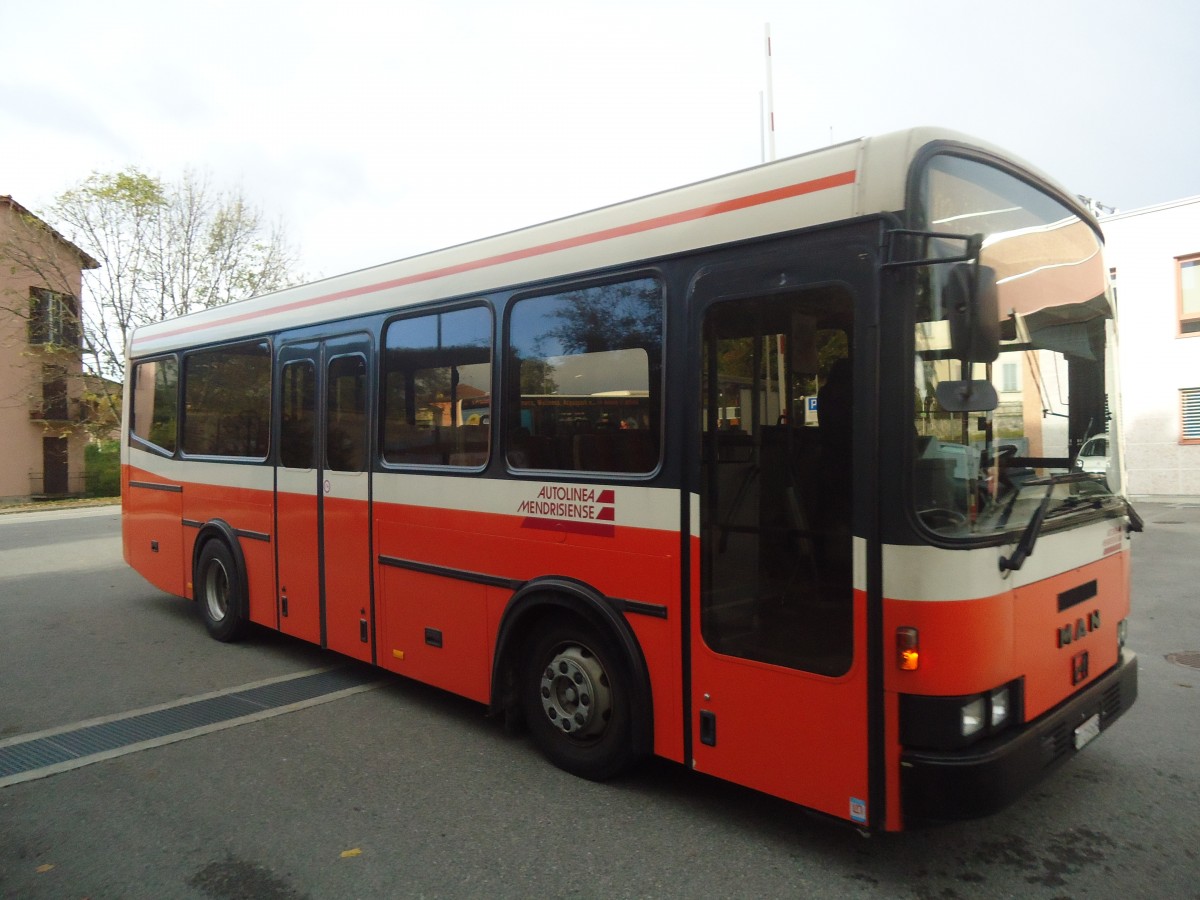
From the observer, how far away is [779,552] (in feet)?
11.6

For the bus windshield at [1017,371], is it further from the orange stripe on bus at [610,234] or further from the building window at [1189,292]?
the building window at [1189,292]

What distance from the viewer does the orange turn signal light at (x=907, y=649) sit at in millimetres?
3105

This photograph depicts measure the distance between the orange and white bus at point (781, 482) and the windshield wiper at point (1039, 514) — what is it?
0.01m

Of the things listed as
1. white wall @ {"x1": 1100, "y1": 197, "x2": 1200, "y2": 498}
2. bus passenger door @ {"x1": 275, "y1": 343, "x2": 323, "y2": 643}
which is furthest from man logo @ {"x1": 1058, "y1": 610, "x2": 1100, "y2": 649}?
white wall @ {"x1": 1100, "y1": 197, "x2": 1200, "y2": 498}

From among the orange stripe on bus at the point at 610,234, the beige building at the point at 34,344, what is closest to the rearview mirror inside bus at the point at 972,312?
the orange stripe on bus at the point at 610,234

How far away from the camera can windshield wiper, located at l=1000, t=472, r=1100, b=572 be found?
3.21 m

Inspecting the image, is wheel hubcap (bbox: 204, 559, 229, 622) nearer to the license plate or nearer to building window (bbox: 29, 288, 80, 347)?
the license plate

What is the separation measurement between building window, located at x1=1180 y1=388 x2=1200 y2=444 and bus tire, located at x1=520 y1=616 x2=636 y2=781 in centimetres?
2109

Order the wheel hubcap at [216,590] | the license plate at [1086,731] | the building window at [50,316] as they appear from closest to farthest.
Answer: the license plate at [1086,731] → the wheel hubcap at [216,590] → the building window at [50,316]

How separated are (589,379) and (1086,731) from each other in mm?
2733

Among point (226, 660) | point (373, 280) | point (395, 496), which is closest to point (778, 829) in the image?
point (395, 496)

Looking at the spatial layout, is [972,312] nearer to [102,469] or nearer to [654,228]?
[654,228]

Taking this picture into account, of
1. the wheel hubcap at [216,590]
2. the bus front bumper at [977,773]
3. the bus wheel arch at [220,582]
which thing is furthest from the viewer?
the wheel hubcap at [216,590]

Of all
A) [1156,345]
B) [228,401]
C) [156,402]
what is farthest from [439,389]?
[1156,345]
